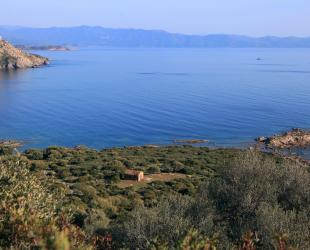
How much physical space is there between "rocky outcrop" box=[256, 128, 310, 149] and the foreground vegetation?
3537 centimetres

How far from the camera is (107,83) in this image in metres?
132

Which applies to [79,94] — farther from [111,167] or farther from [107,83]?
[111,167]

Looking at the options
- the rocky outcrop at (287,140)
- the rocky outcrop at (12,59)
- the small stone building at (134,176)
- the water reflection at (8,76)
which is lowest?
the rocky outcrop at (287,140)

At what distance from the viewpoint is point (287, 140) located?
221 ft

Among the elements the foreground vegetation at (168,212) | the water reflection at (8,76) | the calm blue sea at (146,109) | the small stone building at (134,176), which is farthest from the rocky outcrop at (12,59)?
the foreground vegetation at (168,212)

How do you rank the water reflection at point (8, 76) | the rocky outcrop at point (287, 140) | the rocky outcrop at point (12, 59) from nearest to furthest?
the rocky outcrop at point (287, 140), the water reflection at point (8, 76), the rocky outcrop at point (12, 59)

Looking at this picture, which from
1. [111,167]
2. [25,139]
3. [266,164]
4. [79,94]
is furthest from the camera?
[79,94]

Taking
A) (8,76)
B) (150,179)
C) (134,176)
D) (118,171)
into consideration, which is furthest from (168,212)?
(8,76)

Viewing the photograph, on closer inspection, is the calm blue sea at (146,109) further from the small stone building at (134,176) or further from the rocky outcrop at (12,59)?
the small stone building at (134,176)

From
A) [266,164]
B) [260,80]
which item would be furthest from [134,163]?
[260,80]

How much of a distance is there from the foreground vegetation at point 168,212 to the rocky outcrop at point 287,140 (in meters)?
35.4

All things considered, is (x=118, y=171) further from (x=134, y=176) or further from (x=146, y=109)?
(x=146, y=109)

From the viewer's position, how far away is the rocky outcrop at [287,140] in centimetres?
6569

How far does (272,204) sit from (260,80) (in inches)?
4994
